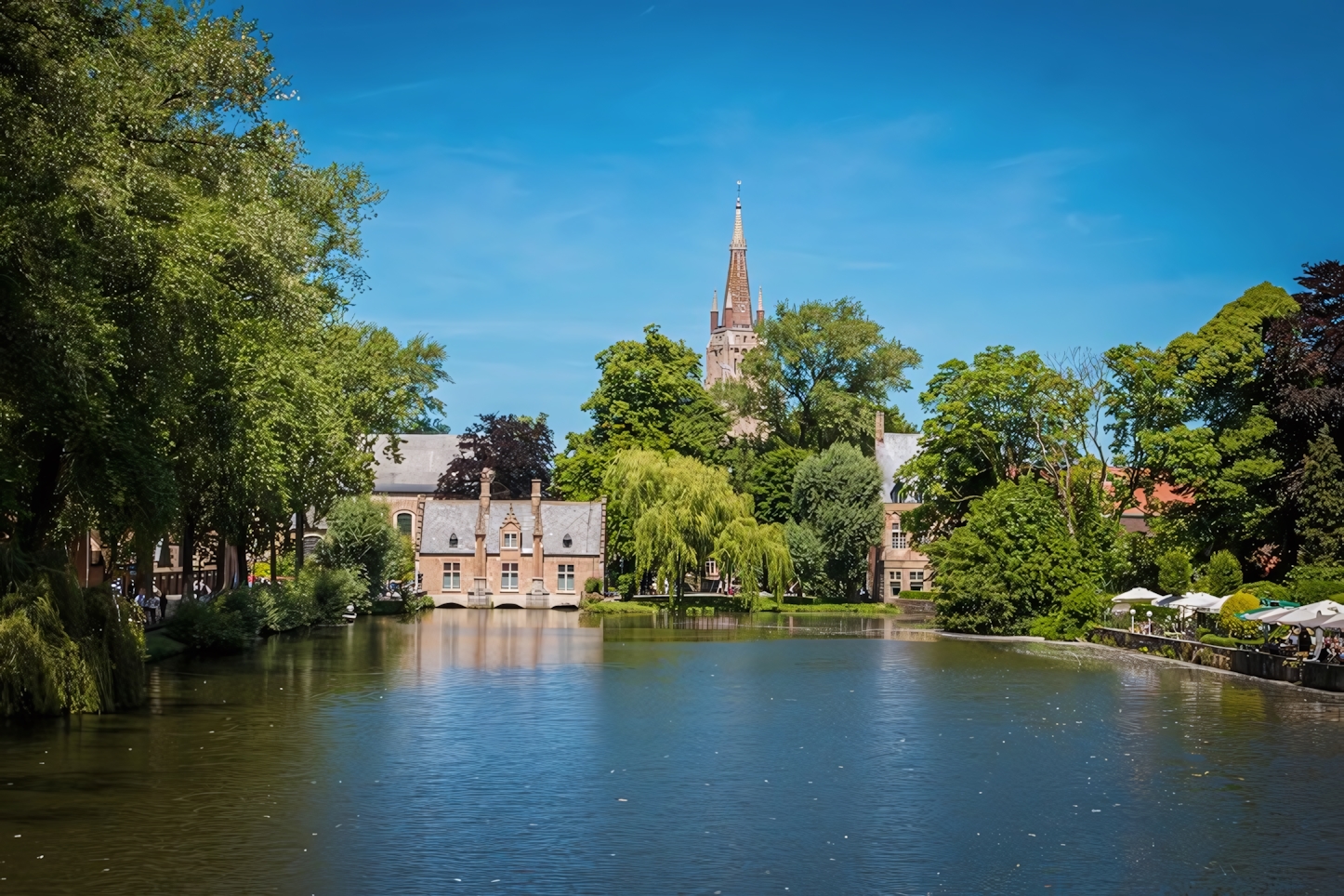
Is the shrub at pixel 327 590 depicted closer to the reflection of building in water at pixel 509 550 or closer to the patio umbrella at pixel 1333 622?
the reflection of building in water at pixel 509 550

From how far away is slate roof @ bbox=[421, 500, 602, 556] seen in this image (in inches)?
3147

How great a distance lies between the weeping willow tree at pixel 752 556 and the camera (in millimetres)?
69625

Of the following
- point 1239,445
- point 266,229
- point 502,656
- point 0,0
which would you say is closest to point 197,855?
point 0,0

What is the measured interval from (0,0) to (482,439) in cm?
7572

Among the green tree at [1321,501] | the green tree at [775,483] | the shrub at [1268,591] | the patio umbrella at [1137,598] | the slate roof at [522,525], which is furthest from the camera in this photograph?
the green tree at [775,483]

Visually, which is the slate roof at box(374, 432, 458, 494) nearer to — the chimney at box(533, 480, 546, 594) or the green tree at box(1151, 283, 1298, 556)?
the chimney at box(533, 480, 546, 594)

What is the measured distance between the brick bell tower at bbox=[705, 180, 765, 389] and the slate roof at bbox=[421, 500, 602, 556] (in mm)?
62456

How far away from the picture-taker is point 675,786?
19344 millimetres

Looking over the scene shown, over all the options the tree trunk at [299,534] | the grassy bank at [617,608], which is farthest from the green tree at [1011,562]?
the tree trunk at [299,534]

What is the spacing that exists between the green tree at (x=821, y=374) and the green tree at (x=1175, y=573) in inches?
1309

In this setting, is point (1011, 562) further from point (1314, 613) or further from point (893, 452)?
point (893, 452)

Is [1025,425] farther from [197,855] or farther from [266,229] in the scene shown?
[197,855]

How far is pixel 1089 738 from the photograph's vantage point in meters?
24.1

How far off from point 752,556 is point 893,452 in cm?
2214
